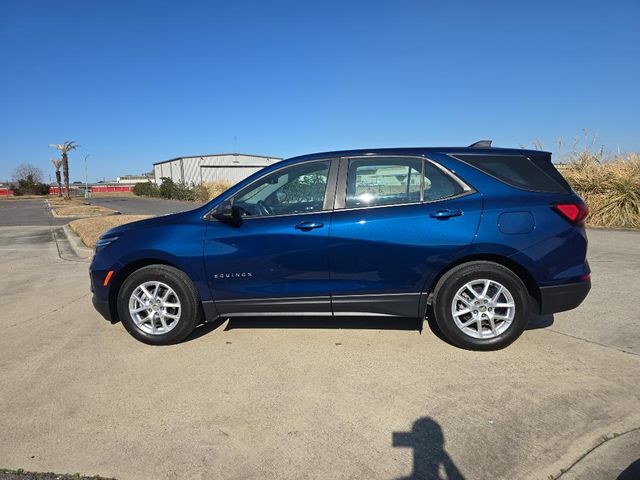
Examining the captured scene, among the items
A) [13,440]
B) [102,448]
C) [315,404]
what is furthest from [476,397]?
[13,440]

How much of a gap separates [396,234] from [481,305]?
3.11 ft

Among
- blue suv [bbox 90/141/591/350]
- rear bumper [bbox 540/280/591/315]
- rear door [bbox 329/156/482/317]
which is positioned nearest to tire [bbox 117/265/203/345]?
blue suv [bbox 90/141/591/350]

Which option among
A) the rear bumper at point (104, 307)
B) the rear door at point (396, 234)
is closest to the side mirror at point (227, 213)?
the rear door at point (396, 234)

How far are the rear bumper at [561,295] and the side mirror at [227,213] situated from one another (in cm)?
269

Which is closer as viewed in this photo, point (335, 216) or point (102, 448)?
point (102, 448)

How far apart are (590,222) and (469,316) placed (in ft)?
35.8

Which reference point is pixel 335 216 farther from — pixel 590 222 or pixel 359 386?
pixel 590 222

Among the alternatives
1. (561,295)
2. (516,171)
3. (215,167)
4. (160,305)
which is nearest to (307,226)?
(160,305)

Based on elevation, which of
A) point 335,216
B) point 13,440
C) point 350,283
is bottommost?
point 13,440

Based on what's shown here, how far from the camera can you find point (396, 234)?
12.2 ft

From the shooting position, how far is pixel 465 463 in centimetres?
238

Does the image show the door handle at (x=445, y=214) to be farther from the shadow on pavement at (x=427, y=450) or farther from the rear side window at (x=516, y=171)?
the shadow on pavement at (x=427, y=450)

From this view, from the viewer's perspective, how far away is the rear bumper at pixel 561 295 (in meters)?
3.70

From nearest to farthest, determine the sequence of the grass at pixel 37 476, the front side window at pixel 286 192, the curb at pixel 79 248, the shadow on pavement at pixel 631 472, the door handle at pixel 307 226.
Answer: the shadow on pavement at pixel 631 472, the grass at pixel 37 476, the door handle at pixel 307 226, the front side window at pixel 286 192, the curb at pixel 79 248
